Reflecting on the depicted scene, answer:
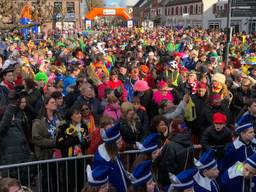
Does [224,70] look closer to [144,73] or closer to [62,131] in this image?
[144,73]

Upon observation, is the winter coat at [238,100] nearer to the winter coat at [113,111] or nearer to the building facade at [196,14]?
the winter coat at [113,111]

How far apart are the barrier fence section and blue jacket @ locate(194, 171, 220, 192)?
4.66ft

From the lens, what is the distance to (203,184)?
4074 mm

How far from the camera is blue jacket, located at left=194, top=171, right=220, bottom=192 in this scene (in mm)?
4062

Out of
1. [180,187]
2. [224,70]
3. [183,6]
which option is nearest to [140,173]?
[180,187]

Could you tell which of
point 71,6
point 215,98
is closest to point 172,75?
point 215,98

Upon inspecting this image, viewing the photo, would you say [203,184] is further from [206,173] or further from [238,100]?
[238,100]

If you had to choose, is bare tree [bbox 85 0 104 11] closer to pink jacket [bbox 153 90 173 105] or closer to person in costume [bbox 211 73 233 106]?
pink jacket [bbox 153 90 173 105]

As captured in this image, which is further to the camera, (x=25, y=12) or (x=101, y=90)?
(x=25, y=12)

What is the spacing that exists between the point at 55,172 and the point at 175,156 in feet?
5.63

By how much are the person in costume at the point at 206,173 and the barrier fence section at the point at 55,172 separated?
143 cm

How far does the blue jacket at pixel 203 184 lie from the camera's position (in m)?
4.06

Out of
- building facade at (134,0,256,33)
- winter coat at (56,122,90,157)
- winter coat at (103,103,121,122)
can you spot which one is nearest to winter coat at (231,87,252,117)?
winter coat at (103,103,121,122)

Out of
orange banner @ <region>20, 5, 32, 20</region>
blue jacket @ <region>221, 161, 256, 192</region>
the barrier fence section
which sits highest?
orange banner @ <region>20, 5, 32, 20</region>
